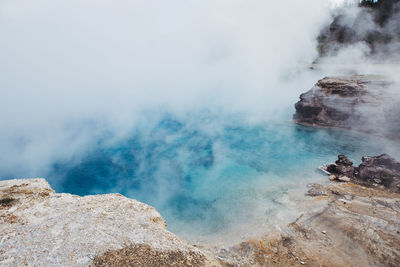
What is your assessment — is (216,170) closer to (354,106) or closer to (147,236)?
(147,236)

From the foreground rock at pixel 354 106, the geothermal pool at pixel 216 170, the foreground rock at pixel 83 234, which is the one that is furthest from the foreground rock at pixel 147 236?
the foreground rock at pixel 354 106

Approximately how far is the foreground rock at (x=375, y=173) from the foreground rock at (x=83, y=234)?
27.1 feet

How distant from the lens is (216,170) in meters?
13.6

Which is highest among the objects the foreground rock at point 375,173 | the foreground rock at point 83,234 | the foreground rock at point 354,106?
the foreground rock at point 354,106

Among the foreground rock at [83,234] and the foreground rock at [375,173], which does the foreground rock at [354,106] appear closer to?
the foreground rock at [375,173]

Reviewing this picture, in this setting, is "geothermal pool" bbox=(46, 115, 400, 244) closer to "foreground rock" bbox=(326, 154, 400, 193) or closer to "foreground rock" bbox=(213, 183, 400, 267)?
"foreground rock" bbox=(213, 183, 400, 267)

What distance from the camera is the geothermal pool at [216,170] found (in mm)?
9250

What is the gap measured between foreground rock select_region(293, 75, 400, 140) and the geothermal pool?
912 millimetres

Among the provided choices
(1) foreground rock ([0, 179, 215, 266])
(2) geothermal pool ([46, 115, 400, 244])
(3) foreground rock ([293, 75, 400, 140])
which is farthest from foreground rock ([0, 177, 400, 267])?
(3) foreground rock ([293, 75, 400, 140])

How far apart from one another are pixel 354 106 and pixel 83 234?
17.5 metres

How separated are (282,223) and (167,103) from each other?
22241 millimetres

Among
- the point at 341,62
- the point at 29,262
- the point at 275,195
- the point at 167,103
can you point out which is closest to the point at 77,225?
the point at 29,262

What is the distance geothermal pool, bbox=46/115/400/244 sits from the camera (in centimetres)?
925

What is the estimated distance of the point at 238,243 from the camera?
7199 millimetres
